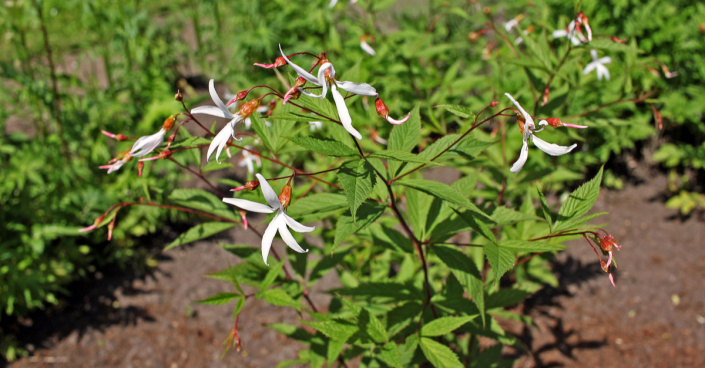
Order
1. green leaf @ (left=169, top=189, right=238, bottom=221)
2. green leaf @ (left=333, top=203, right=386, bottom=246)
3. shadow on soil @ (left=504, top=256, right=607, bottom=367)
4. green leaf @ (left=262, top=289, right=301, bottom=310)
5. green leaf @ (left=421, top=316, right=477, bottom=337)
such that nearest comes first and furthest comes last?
green leaf @ (left=333, top=203, right=386, bottom=246)
green leaf @ (left=421, top=316, right=477, bottom=337)
green leaf @ (left=262, top=289, right=301, bottom=310)
green leaf @ (left=169, top=189, right=238, bottom=221)
shadow on soil @ (left=504, top=256, right=607, bottom=367)

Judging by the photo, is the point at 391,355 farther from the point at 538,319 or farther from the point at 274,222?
the point at 538,319

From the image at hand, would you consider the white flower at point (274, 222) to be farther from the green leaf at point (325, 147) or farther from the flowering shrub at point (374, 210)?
the green leaf at point (325, 147)

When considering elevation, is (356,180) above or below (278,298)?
above

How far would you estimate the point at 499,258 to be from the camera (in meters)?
1.01

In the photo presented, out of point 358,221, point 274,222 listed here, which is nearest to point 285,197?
point 274,222

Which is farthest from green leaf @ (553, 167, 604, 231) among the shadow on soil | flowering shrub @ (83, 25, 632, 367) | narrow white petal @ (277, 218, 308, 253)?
the shadow on soil

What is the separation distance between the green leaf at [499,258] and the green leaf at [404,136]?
275mm

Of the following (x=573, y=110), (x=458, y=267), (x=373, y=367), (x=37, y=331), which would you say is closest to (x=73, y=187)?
(x=37, y=331)

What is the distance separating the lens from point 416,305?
1.40 m

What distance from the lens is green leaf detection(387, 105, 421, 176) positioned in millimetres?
1112

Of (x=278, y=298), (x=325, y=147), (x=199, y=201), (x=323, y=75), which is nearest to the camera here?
(x=323, y=75)

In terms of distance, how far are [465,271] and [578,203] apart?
31 cm

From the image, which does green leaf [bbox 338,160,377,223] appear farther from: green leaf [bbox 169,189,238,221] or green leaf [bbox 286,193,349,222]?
green leaf [bbox 169,189,238,221]

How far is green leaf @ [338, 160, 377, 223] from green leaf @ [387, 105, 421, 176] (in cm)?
18
